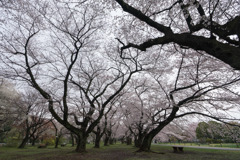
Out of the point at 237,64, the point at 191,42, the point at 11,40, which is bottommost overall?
the point at 237,64

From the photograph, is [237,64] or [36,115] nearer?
[237,64]

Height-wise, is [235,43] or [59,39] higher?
[59,39]

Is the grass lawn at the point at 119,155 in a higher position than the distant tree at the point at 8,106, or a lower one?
lower

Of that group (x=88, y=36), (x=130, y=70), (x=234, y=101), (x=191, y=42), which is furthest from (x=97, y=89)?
(x=191, y=42)

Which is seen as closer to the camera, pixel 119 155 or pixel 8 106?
pixel 119 155

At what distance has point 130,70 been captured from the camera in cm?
1133

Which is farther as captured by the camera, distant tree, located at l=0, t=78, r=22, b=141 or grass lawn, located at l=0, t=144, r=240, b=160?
distant tree, located at l=0, t=78, r=22, b=141

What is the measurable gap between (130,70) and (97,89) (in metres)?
5.70

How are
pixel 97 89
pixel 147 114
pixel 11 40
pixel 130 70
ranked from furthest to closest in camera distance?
pixel 97 89
pixel 147 114
pixel 130 70
pixel 11 40

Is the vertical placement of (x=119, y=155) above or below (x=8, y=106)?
below

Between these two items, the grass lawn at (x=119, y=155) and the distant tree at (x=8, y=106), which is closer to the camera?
the grass lawn at (x=119, y=155)

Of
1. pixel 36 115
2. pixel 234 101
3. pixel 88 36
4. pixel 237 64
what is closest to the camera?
pixel 237 64

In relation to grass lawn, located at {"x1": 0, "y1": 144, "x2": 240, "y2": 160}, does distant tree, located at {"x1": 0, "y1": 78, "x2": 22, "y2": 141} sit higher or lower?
higher

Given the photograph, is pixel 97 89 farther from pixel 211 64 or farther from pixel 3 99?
pixel 3 99
